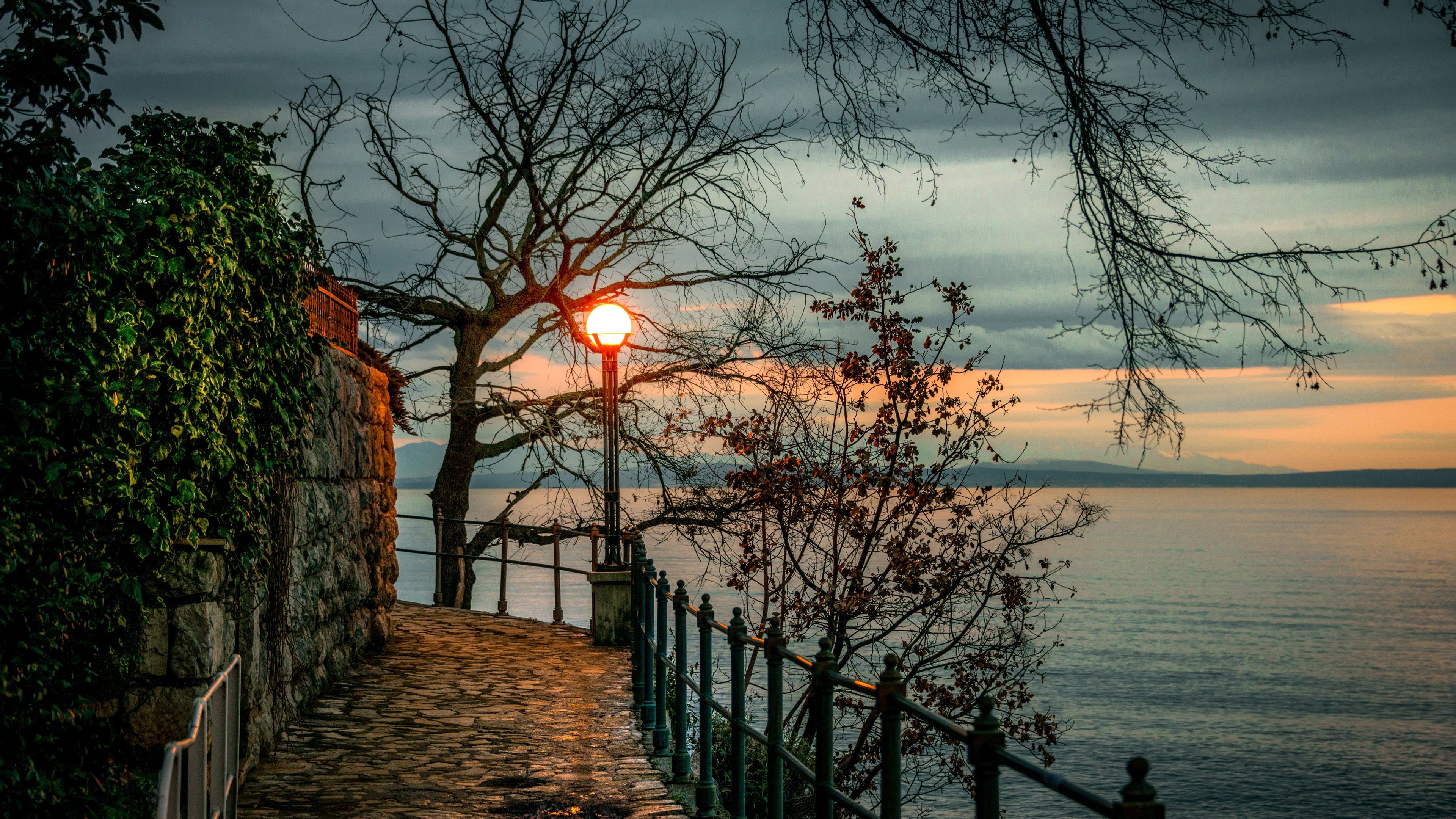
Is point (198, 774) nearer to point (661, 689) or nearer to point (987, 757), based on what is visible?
point (987, 757)

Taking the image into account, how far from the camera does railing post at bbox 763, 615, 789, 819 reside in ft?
14.3

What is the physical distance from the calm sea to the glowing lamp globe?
24.1ft

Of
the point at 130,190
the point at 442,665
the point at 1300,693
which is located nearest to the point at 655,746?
the point at 442,665

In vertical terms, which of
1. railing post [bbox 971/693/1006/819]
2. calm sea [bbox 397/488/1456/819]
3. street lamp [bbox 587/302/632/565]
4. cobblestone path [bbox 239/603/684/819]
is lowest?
calm sea [bbox 397/488/1456/819]

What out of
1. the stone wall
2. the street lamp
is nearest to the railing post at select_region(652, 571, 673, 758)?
the stone wall

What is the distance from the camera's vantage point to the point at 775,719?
4457 millimetres

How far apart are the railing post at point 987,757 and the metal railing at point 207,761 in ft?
5.81

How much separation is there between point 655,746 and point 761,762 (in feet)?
12.2

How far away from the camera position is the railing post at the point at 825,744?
359cm

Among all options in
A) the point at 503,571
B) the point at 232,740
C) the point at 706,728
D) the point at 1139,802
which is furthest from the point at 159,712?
the point at 503,571

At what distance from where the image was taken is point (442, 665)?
9766 mm

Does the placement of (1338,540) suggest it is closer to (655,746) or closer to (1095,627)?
(1095,627)

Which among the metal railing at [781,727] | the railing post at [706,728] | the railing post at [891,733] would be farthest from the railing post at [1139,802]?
the railing post at [706,728]

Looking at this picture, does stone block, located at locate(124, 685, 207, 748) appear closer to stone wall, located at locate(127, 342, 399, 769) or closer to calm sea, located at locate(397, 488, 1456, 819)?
stone wall, located at locate(127, 342, 399, 769)
